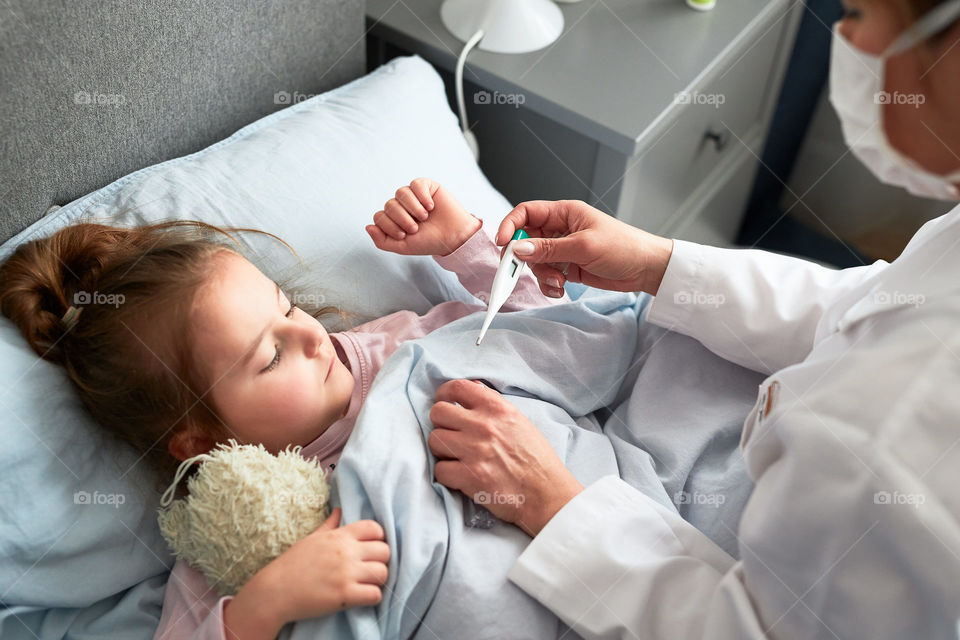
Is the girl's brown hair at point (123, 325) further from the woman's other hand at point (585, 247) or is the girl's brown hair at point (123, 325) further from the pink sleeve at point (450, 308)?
the woman's other hand at point (585, 247)

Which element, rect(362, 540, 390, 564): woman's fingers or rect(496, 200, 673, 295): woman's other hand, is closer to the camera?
rect(362, 540, 390, 564): woman's fingers

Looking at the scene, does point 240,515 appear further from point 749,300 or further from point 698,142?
point 698,142

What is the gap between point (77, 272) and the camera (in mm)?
925

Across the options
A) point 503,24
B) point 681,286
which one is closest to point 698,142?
point 503,24

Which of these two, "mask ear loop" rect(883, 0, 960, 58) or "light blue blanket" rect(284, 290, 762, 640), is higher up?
"mask ear loop" rect(883, 0, 960, 58)

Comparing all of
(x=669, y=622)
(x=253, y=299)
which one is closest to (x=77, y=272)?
(x=253, y=299)

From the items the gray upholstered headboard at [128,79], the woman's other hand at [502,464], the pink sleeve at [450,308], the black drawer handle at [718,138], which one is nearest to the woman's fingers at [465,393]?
the woman's other hand at [502,464]

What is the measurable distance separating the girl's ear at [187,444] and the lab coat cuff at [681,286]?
1.90 feet

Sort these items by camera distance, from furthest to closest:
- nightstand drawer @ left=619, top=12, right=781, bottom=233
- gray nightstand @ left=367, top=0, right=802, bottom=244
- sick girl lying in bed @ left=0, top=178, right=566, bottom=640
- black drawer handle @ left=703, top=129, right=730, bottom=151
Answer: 1. black drawer handle @ left=703, top=129, right=730, bottom=151
2. nightstand drawer @ left=619, top=12, right=781, bottom=233
3. gray nightstand @ left=367, top=0, right=802, bottom=244
4. sick girl lying in bed @ left=0, top=178, right=566, bottom=640

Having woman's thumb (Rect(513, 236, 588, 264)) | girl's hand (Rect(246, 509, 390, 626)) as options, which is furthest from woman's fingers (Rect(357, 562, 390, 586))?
woman's thumb (Rect(513, 236, 588, 264))

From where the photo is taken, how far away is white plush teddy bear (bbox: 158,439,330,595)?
0.80 m

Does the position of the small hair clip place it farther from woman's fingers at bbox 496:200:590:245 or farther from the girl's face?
woman's fingers at bbox 496:200:590:245

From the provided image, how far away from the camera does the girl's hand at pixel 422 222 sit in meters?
1.05

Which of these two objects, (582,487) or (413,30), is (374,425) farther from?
(413,30)
